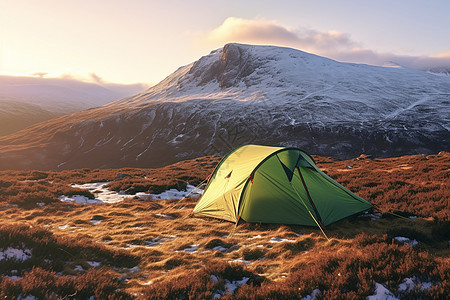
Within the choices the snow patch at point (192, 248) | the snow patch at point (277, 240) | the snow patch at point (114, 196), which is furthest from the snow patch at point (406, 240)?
the snow patch at point (114, 196)

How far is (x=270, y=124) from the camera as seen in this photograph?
102375mm

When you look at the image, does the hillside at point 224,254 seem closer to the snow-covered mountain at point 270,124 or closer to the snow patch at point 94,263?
the snow patch at point 94,263

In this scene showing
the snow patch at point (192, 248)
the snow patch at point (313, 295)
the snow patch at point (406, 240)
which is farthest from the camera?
the snow patch at point (192, 248)

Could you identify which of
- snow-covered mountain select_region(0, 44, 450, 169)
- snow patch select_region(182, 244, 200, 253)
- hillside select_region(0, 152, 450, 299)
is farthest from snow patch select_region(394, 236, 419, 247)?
snow-covered mountain select_region(0, 44, 450, 169)

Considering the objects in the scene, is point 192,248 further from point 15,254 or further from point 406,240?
point 406,240

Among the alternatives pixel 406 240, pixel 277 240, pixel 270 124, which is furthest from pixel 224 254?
pixel 270 124

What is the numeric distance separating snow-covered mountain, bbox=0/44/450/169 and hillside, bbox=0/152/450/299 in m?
69.9

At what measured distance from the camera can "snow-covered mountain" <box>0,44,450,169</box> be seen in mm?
83000

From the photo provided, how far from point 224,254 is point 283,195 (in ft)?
12.5

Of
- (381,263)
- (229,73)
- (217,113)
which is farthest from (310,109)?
(381,263)

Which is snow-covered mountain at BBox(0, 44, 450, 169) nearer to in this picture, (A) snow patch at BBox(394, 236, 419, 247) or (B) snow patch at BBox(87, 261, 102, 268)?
(B) snow patch at BBox(87, 261, 102, 268)

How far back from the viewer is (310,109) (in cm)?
11006

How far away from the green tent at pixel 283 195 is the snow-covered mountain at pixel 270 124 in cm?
7146

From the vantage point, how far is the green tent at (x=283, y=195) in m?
10.3
